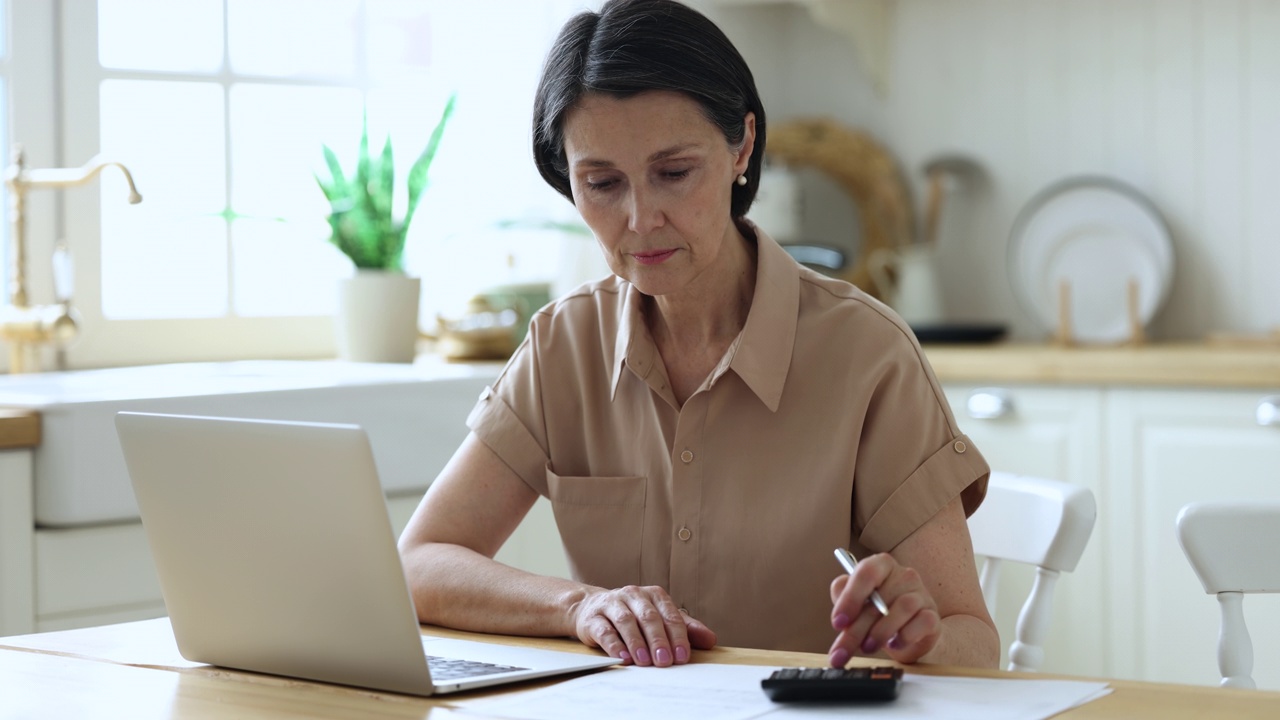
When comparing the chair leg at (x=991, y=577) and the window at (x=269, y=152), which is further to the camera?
the window at (x=269, y=152)

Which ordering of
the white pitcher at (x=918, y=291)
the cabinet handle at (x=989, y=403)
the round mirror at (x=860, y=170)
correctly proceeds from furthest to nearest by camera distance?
1. the round mirror at (x=860, y=170)
2. the white pitcher at (x=918, y=291)
3. the cabinet handle at (x=989, y=403)

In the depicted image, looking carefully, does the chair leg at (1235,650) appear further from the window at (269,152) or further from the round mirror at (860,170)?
the round mirror at (860,170)

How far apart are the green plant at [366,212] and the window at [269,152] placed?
0.27ft

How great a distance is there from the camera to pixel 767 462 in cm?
143

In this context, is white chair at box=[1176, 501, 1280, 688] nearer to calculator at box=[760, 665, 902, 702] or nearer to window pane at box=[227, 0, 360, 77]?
calculator at box=[760, 665, 902, 702]

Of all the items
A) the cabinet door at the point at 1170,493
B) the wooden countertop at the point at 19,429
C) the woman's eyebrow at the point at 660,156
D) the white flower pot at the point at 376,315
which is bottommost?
the cabinet door at the point at 1170,493

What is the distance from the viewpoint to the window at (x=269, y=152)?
2.52m

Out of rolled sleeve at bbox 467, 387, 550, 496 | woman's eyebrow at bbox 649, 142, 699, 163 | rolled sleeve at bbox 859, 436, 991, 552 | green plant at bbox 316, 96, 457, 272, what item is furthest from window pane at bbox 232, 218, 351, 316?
rolled sleeve at bbox 859, 436, 991, 552

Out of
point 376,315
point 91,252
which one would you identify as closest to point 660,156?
point 376,315

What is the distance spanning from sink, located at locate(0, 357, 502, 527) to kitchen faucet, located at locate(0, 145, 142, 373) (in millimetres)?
57

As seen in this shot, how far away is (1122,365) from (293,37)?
1710 millimetres

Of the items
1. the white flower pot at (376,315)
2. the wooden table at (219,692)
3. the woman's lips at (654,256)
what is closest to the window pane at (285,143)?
the white flower pot at (376,315)

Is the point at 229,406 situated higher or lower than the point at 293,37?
lower

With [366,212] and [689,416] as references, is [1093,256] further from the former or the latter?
[689,416]
